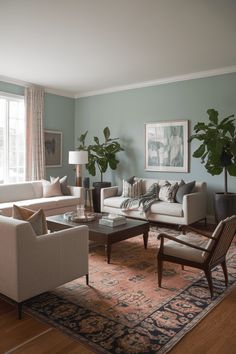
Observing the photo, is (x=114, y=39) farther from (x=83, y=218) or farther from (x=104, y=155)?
(x=104, y=155)

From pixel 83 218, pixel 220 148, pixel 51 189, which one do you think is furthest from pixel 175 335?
pixel 51 189

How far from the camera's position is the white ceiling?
11.2 feet

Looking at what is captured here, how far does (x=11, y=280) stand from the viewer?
258cm

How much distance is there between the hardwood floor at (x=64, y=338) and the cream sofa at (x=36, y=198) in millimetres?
3096

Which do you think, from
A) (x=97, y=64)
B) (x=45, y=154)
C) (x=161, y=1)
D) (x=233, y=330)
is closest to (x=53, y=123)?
(x=45, y=154)

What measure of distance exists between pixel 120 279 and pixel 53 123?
527cm

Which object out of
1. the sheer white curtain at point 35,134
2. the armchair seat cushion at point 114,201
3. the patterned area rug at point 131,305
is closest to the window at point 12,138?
the sheer white curtain at point 35,134

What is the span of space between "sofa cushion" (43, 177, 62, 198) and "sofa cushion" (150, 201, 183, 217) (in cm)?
205

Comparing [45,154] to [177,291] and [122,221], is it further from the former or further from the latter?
[177,291]

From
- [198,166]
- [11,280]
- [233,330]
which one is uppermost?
[198,166]

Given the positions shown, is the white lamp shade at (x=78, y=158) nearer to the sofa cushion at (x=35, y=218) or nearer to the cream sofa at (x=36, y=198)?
the cream sofa at (x=36, y=198)

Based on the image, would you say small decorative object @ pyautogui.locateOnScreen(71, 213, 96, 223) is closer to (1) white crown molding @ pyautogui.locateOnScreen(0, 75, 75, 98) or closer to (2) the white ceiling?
(2) the white ceiling

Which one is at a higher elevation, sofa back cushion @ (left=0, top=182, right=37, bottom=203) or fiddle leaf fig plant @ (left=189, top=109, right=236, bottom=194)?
fiddle leaf fig plant @ (left=189, top=109, right=236, bottom=194)

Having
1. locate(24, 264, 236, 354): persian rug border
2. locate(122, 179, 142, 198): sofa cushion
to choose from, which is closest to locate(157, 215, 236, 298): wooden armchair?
locate(24, 264, 236, 354): persian rug border
